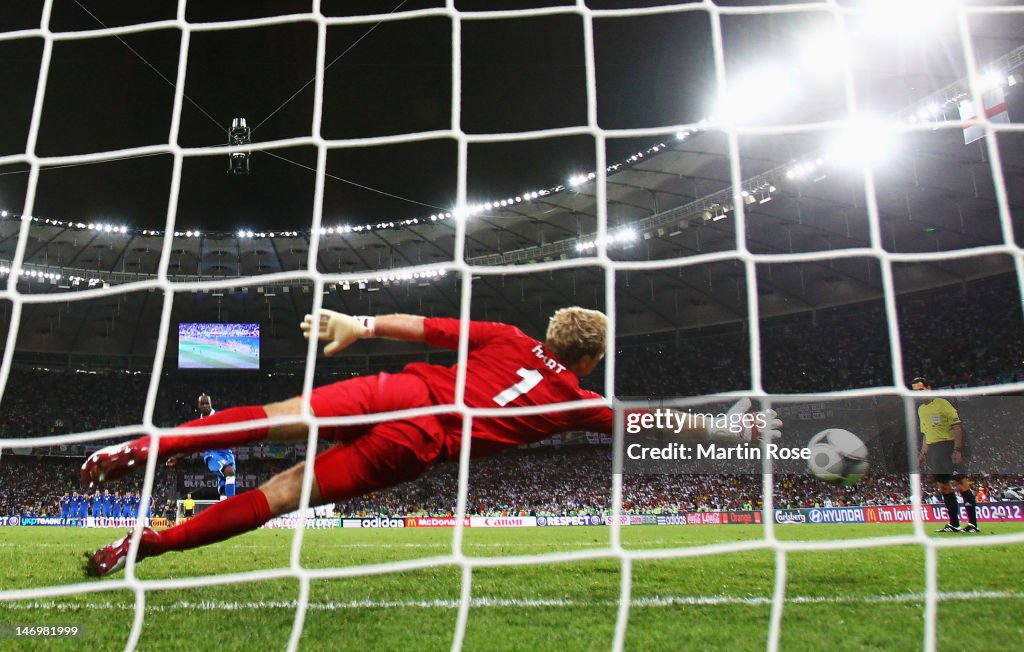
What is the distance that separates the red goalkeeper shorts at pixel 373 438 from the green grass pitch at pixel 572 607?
60cm

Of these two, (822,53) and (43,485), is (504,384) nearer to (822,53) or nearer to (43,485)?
(822,53)

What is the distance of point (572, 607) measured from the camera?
3.40 metres

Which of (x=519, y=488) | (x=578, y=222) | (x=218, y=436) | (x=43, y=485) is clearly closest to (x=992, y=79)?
(x=578, y=222)

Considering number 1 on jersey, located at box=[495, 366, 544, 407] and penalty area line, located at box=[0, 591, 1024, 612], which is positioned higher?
number 1 on jersey, located at box=[495, 366, 544, 407]

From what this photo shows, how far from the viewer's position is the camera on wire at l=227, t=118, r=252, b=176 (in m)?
11.7

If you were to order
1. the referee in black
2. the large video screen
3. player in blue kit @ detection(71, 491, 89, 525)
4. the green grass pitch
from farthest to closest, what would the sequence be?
the large video screen → player in blue kit @ detection(71, 491, 89, 525) → the referee in black → the green grass pitch

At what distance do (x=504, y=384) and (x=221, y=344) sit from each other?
62.1 feet

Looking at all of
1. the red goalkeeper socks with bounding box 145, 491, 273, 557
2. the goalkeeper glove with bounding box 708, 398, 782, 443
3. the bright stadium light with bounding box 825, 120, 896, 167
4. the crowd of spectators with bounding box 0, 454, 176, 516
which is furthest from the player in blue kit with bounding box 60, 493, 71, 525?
the goalkeeper glove with bounding box 708, 398, 782, 443

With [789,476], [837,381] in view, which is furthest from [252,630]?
[837,381]

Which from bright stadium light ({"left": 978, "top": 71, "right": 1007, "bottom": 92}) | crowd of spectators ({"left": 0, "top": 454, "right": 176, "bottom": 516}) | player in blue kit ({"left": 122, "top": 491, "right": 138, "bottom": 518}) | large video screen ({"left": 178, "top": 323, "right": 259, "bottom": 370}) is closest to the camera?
bright stadium light ({"left": 978, "top": 71, "right": 1007, "bottom": 92})

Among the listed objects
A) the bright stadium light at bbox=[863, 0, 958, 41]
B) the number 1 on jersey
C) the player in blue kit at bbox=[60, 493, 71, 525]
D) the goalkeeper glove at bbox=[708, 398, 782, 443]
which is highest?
the bright stadium light at bbox=[863, 0, 958, 41]

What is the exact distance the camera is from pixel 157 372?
2904 millimetres

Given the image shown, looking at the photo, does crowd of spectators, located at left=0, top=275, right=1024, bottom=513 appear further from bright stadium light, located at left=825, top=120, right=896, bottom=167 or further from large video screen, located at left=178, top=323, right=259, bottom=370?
bright stadium light, located at left=825, top=120, right=896, bottom=167

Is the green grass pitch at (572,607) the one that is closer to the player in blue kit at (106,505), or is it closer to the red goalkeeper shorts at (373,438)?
the red goalkeeper shorts at (373,438)
